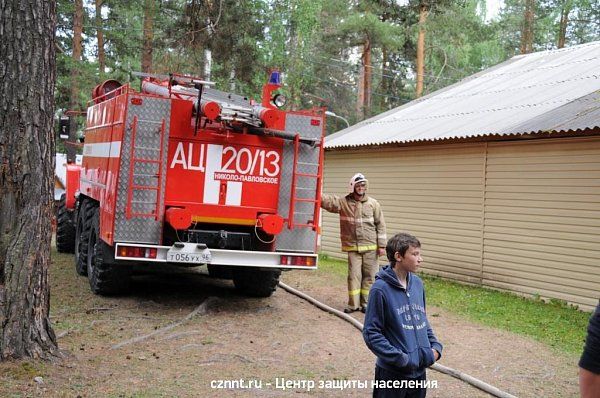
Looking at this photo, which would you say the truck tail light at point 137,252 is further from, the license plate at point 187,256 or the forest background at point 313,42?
the forest background at point 313,42

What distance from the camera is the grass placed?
8.70 meters

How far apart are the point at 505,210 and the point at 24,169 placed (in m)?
9.15

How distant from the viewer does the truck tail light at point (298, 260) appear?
8.98m

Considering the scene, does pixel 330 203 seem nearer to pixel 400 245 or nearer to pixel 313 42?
pixel 400 245

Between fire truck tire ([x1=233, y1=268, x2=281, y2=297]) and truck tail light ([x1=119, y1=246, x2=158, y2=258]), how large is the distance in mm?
2106

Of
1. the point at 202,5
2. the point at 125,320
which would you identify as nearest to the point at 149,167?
the point at 125,320

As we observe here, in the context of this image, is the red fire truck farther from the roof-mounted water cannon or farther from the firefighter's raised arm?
the firefighter's raised arm

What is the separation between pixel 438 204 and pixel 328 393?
890cm

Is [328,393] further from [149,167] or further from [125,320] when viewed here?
[149,167]

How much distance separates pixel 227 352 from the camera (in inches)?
277

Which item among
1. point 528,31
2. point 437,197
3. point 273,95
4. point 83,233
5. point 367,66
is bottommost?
point 83,233

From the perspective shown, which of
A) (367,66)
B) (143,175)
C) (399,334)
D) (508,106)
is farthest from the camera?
(367,66)

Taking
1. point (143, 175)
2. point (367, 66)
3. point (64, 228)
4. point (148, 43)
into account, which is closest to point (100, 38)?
point (148, 43)

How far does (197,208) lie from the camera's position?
8648 mm
